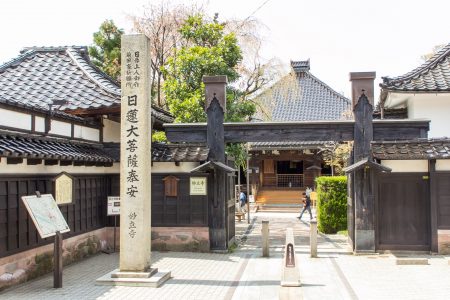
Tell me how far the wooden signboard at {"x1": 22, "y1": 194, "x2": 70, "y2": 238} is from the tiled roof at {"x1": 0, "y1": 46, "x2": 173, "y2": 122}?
438cm

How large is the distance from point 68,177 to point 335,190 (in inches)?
467

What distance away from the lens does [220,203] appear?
15.5 m

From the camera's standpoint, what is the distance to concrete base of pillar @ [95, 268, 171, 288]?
1065cm

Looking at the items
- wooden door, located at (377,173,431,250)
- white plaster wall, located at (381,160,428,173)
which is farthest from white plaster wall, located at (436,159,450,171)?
wooden door, located at (377,173,431,250)

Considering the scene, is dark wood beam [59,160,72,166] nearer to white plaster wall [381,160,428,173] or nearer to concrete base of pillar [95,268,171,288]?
concrete base of pillar [95,268,171,288]

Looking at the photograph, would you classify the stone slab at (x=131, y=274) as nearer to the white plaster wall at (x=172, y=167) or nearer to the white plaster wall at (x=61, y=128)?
the white plaster wall at (x=61, y=128)

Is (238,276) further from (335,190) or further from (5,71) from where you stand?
(5,71)

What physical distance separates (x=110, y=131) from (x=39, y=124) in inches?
173

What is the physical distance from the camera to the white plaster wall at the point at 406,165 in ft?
48.3

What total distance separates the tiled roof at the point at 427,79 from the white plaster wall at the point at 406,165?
2571mm

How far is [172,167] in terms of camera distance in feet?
Result: 51.9

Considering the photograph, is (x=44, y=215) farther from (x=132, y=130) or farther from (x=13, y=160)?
(x=132, y=130)

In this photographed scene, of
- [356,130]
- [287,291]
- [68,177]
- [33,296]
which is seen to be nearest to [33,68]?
[68,177]

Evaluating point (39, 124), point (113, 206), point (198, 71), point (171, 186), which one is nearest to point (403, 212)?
point (171, 186)
